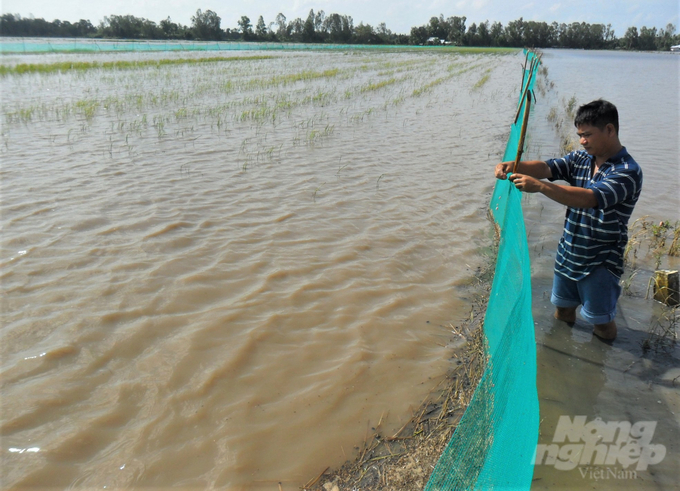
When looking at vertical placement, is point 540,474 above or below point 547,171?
below

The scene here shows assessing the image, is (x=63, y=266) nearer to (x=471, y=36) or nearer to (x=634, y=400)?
(x=634, y=400)

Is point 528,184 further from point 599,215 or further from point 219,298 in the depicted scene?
point 219,298

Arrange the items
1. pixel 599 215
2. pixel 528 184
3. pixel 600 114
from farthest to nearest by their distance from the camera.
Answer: pixel 599 215, pixel 600 114, pixel 528 184

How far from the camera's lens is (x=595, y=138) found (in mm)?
→ 2408

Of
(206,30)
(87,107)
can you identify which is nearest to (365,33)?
(206,30)

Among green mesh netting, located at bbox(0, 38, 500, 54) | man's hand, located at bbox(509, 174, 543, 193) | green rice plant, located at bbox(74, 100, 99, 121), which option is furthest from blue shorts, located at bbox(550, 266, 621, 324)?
green mesh netting, located at bbox(0, 38, 500, 54)

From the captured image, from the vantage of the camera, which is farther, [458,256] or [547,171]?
[458,256]

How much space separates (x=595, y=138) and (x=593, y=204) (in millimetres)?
368

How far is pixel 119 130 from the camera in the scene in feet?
26.5

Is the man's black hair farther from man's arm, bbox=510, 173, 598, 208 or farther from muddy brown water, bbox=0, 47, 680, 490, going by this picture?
muddy brown water, bbox=0, 47, 680, 490

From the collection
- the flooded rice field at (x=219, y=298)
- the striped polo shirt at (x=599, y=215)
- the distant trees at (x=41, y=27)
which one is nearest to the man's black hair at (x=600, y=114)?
the striped polo shirt at (x=599, y=215)

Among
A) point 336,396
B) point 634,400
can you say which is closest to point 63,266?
point 336,396

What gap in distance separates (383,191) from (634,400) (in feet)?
11.9

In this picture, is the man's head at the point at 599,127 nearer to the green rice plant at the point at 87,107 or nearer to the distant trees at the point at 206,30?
the green rice plant at the point at 87,107
